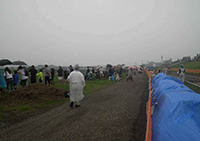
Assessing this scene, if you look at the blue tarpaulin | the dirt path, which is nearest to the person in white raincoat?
the dirt path

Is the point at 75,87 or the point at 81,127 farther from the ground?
the point at 75,87

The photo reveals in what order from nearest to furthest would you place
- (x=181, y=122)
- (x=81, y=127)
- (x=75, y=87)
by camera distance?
(x=181, y=122), (x=81, y=127), (x=75, y=87)

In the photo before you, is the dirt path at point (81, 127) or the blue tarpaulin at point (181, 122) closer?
the blue tarpaulin at point (181, 122)

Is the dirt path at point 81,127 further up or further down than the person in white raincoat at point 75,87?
further down

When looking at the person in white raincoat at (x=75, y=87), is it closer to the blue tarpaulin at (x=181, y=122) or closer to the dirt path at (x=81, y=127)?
the dirt path at (x=81, y=127)

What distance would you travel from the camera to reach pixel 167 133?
2135mm

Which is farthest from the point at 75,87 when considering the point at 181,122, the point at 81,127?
the point at 181,122

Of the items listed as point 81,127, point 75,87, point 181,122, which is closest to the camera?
point 181,122

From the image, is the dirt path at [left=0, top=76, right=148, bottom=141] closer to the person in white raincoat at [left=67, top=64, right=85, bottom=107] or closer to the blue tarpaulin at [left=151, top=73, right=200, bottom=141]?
the person in white raincoat at [left=67, top=64, right=85, bottom=107]

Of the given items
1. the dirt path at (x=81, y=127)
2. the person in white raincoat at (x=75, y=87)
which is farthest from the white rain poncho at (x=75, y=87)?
the dirt path at (x=81, y=127)

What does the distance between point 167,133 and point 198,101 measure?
41.3 inches

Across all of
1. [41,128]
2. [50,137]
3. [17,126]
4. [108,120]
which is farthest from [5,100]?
[108,120]

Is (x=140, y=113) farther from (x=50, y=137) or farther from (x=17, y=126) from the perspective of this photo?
(x=17, y=126)

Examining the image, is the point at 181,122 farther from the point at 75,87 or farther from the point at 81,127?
the point at 75,87
